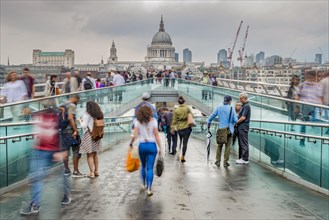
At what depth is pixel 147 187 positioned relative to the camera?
8.80 m

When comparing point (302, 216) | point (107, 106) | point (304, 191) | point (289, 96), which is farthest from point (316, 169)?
point (107, 106)

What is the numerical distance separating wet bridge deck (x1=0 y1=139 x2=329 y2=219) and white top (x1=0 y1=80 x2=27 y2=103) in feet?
9.47

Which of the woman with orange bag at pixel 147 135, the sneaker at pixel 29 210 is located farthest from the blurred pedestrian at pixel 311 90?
the sneaker at pixel 29 210

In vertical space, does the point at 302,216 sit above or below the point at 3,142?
below

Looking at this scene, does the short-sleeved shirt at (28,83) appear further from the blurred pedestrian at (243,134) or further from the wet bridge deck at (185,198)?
the blurred pedestrian at (243,134)

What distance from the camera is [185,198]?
334 inches

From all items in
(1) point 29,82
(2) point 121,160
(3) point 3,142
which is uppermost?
(1) point 29,82

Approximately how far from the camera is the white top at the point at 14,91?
12.4 m

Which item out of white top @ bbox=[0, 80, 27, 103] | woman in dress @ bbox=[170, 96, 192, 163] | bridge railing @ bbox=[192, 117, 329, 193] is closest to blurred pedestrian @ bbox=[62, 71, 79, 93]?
white top @ bbox=[0, 80, 27, 103]

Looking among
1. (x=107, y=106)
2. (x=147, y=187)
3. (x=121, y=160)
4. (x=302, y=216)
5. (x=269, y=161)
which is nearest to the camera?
(x=302, y=216)

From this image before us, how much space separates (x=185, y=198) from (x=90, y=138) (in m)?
2.59

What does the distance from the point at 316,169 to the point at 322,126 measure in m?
0.76

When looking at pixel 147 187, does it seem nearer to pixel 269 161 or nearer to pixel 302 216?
pixel 302 216

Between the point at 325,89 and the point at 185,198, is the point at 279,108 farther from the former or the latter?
the point at 185,198
